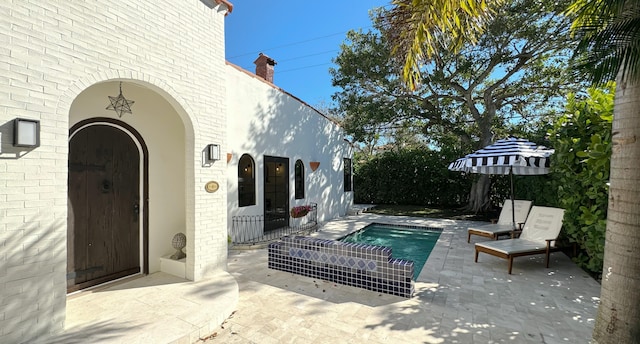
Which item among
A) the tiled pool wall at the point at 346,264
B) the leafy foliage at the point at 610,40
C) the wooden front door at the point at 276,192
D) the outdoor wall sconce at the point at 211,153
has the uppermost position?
the leafy foliage at the point at 610,40

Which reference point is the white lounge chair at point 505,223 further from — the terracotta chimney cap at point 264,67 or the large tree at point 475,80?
the terracotta chimney cap at point 264,67

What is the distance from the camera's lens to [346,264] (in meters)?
5.60

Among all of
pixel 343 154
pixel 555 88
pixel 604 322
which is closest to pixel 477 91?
pixel 555 88

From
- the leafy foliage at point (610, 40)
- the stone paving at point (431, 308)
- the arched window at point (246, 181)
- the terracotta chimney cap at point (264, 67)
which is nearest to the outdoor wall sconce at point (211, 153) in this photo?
the stone paving at point (431, 308)

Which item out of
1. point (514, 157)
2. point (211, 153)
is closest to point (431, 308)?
point (211, 153)

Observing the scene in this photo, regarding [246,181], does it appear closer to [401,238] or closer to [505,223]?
[401,238]

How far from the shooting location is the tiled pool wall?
5.12 meters

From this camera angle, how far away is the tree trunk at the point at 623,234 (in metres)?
2.58

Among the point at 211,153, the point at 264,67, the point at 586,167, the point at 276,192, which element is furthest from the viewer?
the point at 264,67

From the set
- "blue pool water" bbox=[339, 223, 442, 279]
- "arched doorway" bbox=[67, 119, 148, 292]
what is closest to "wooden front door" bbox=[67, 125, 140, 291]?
"arched doorway" bbox=[67, 119, 148, 292]

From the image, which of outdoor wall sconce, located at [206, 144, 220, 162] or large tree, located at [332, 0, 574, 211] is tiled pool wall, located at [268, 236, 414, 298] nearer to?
outdoor wall sconce, located at [206, 144, 220, 162]

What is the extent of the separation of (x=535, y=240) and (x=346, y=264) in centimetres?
519

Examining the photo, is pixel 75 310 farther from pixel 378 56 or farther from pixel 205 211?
pixel 378 56

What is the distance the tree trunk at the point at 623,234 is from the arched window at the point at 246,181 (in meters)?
8.45
